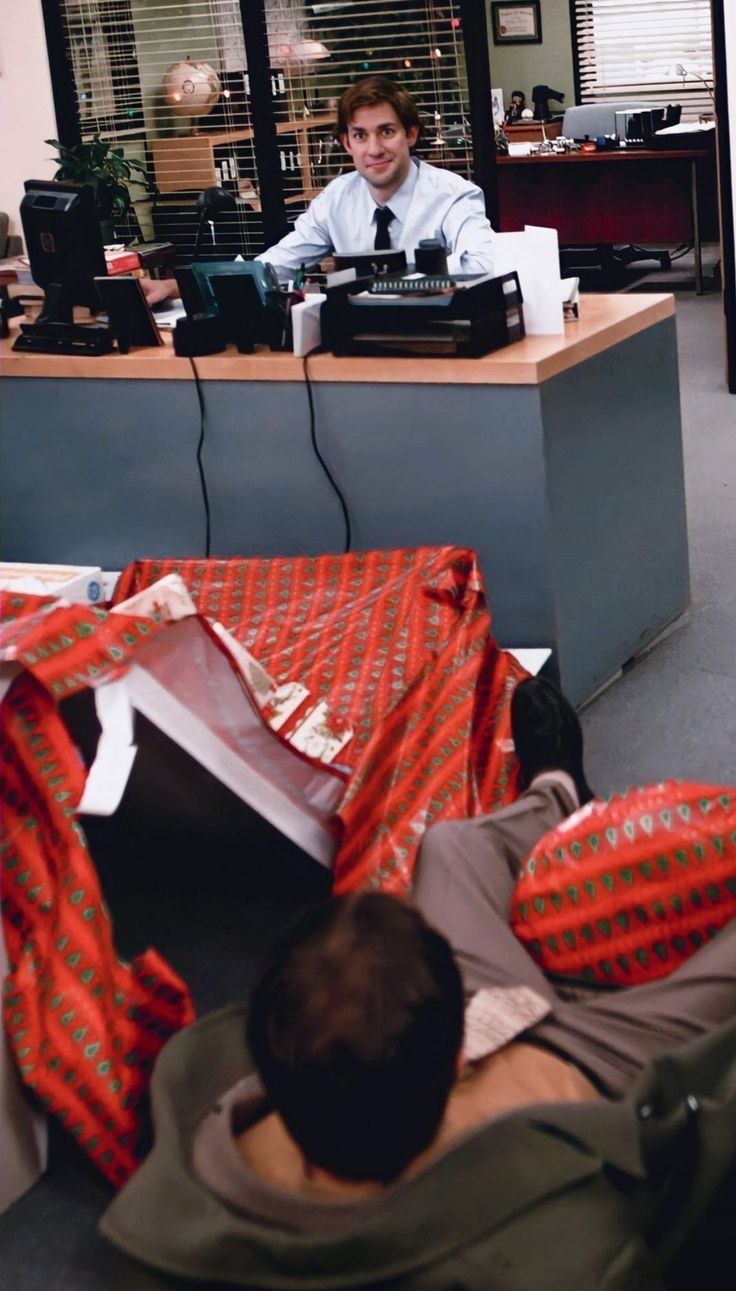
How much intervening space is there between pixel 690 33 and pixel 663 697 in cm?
737

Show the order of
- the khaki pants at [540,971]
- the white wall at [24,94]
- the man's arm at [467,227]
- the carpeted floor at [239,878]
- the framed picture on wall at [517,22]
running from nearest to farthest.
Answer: the khaki pants at [540,971]
the carpeted floor at [239,878]
the man's arm at [467,227]
the white wall at [24,94]
the framed picture on wall at [517,22]

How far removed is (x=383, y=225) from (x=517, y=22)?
661cm

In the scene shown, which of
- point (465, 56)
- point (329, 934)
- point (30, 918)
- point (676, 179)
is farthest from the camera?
point (676, 179)

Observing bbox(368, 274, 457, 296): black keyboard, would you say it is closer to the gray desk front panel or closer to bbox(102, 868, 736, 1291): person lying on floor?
the gray desk front panel

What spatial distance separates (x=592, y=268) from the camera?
313 inches

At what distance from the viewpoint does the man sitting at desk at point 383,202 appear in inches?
141

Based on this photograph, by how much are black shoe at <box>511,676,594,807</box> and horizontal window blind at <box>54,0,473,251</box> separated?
3.79 metres

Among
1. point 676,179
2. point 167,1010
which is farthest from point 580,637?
point 676,179

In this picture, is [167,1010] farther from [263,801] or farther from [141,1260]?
[141,1260]

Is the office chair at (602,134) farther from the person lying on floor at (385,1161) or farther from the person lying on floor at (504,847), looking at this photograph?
the person lying on floor at (385,1161)

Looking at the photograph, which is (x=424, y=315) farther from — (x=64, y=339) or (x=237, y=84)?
(x=237, y=84)

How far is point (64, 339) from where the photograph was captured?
3.24 m

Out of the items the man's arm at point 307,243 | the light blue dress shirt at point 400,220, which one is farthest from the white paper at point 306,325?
the man's arm at point 307,243

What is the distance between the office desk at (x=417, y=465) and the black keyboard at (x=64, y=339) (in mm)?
37
